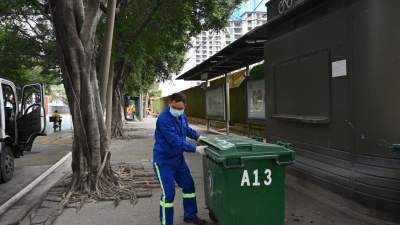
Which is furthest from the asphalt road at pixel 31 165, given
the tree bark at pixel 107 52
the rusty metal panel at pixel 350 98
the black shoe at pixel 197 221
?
the rusty metal panel at pixel 350 98

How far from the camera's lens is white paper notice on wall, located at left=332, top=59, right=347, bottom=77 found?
275 inches

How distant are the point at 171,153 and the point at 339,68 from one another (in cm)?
291

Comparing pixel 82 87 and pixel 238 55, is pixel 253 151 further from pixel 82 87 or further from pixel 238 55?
pixel 238 55

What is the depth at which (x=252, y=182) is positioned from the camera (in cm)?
510

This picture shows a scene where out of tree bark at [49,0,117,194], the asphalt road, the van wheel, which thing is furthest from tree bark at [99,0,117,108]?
the van wheel

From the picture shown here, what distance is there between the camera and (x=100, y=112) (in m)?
9.14

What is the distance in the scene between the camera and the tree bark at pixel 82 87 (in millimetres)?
8539

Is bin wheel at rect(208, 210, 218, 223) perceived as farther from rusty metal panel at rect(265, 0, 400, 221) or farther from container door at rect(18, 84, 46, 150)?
container door at rect(18, 84, 46, 150)

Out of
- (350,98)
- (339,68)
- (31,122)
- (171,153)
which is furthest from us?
(31,122)

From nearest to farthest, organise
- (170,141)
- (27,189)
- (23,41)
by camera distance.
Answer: (170,141) → (27,189) → (23,41)

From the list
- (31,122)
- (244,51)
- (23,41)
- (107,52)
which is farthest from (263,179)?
(23,41)

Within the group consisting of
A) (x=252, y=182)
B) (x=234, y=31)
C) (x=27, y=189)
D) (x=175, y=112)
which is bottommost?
(x=27, y=189)

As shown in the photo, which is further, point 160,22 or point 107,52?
point 160,22

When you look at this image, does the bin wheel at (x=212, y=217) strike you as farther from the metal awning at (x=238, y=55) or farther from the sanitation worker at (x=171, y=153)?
the metal awning at (x=238, y=55)
